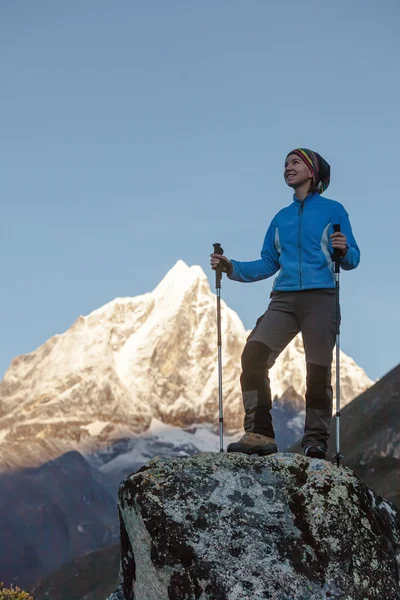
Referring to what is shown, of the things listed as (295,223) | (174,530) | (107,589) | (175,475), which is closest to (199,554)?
(174,530)

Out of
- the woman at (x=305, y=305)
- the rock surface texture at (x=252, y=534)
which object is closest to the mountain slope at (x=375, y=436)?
the woman at (x=305, y=305)

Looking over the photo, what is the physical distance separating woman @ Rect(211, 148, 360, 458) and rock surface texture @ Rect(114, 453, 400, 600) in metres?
1.02

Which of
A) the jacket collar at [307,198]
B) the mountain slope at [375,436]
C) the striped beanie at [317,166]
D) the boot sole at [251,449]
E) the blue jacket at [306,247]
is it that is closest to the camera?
the boot sole at [251,449]

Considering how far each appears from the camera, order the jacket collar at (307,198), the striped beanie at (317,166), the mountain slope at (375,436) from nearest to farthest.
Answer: the striped beanie at (317,166) < the jacket collar at (307,198) < the mountain slope at (375,436)

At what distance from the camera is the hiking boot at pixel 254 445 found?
9344 mm

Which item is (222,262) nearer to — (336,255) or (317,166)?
(336,255)

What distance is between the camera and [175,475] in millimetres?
8500

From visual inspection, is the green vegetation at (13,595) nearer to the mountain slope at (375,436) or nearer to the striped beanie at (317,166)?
the striped beanie at (317,166)

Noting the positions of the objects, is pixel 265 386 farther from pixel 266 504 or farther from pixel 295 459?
pixel 266 504

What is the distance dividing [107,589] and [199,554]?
151m

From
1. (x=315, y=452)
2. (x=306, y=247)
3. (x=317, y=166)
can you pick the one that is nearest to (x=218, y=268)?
(x=306, y=247)

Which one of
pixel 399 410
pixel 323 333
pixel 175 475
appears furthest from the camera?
pixel 399 410

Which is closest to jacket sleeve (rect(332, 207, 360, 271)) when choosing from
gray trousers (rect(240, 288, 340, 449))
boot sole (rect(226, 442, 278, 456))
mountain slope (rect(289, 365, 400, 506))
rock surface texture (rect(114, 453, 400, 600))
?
gray trousers (rect(240, 288, 340, 449))

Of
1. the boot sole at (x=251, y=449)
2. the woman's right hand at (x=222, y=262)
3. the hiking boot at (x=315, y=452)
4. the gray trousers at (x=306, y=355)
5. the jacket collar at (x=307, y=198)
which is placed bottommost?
the hiking boot at (x=315, y=452)
